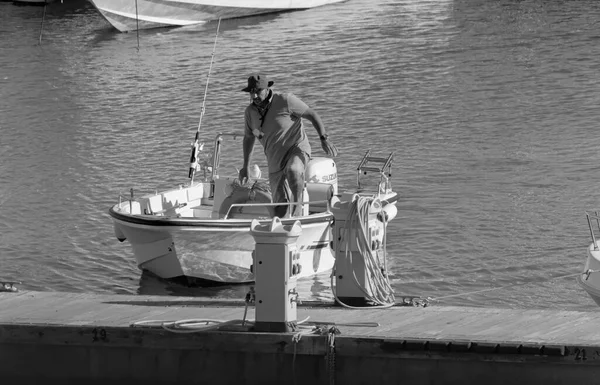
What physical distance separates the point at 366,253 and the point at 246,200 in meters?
4.26

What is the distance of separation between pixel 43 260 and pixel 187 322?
6965 mm

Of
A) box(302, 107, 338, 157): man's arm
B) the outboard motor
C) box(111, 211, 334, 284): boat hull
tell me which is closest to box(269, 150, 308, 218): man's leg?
box(111, 211, 334, 284): boat hull

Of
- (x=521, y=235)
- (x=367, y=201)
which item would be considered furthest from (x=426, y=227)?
(x=367, y=201)

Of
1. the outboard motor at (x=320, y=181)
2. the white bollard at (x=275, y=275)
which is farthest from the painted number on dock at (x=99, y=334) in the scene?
the outboard motor at (x=320, y=181)

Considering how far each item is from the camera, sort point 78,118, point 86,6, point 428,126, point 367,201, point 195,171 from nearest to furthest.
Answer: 1. point 367,201
2. point 195,171
3. point 428,126
4. point 78,118
5. point 86,6

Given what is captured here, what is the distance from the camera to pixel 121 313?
10.4 m

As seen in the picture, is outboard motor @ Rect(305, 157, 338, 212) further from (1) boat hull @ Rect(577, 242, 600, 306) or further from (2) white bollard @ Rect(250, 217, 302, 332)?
(2) white bollard @ Rect(250, 217, 302, 332)

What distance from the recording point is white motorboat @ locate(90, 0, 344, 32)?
3938 centimetres

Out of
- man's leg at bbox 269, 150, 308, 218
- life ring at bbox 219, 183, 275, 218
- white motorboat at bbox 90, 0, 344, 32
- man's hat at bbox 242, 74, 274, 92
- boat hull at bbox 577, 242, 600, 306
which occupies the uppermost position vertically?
white motorboat at bbox 90, 0, 344, 32

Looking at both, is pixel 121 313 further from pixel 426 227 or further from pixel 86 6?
pixel 86 6

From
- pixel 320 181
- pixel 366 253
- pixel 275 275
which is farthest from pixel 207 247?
pixel 275 275

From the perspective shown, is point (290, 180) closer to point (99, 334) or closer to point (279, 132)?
point (279, 132)

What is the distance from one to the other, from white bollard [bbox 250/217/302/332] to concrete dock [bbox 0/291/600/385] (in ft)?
0.43

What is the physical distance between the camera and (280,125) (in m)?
12.7
